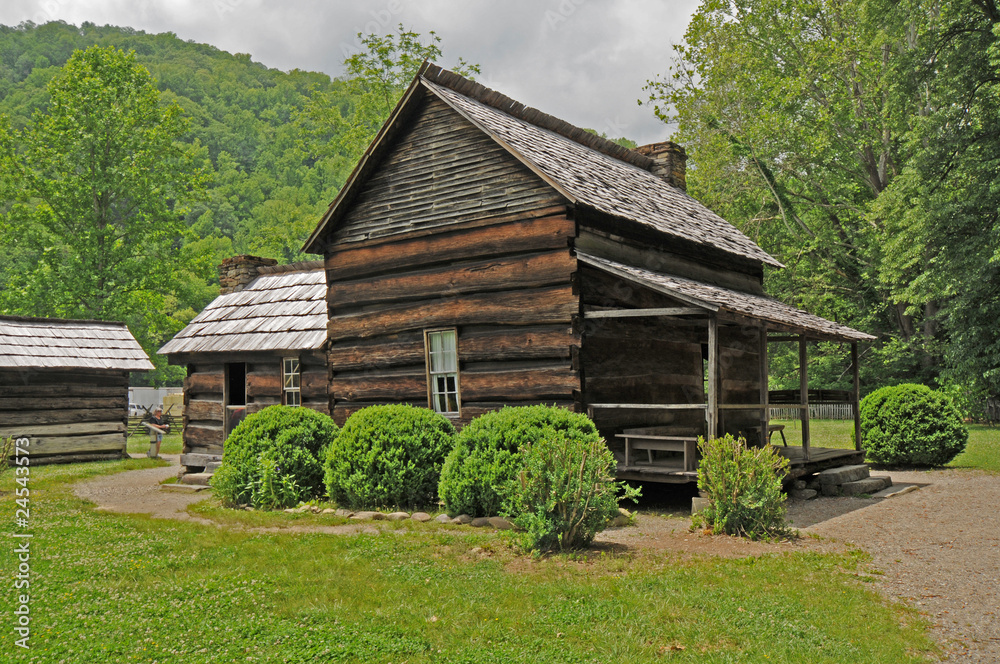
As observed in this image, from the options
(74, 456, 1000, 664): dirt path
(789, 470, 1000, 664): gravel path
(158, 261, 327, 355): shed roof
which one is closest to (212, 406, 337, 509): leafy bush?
(74, 456, 1000, 664): dirt path

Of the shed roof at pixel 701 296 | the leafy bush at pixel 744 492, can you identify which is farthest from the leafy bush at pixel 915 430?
the leafy bush at pixel 744 492

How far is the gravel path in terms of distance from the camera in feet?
19.7

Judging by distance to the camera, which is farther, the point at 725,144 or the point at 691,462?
the point at 725,144

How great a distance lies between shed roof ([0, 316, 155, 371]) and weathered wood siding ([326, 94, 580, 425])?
10723 mm

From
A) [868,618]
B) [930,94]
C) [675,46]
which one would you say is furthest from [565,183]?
[675,46]

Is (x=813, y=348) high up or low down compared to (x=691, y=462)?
up

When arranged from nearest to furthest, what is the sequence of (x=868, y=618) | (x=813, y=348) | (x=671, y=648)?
(x=671, y=648) < (x=868, y=618) < (x=813, y=348)

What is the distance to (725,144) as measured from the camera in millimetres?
33844

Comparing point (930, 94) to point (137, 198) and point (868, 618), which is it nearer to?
point (868, 618)

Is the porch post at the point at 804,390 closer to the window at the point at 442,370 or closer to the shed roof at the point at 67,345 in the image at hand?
the window at the point at 442,370

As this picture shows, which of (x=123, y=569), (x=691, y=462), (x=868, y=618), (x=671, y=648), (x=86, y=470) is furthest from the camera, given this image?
(x=86, y=470)

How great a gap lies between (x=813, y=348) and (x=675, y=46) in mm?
15774

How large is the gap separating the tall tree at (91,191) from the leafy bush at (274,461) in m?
26.3

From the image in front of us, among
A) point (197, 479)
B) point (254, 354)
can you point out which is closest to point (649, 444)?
point (254, 354)
